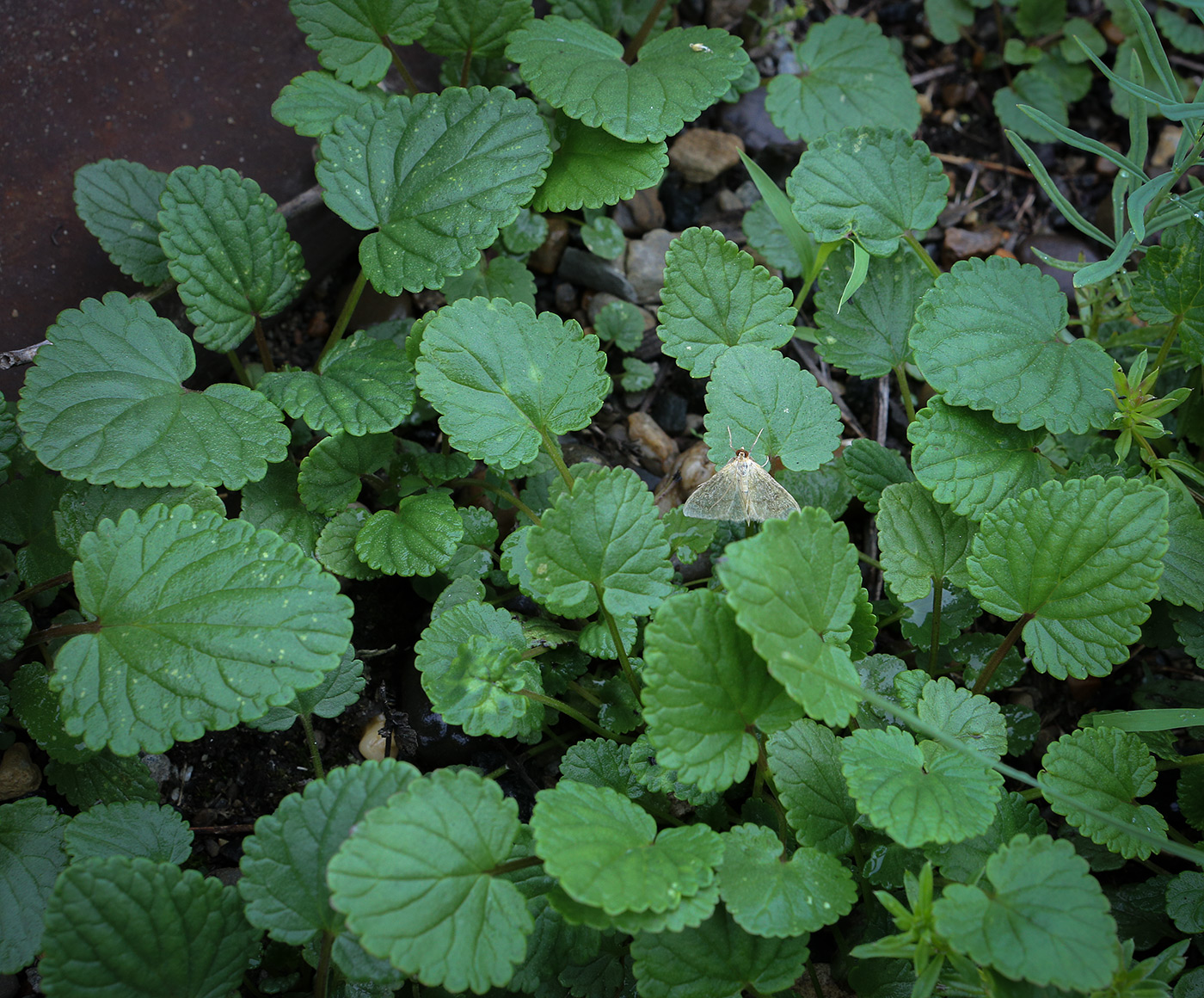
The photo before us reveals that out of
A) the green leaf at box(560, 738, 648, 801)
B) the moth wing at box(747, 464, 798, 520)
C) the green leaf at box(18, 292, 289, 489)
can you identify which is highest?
the green leaf at box(18, 292, 289, 489)

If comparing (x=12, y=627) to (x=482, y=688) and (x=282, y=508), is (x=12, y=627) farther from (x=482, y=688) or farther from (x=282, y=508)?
(x=482, y=688)

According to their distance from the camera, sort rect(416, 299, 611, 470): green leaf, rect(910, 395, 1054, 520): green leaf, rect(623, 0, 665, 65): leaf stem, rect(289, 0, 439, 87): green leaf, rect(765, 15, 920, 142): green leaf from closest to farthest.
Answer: rect(416, 299, 611, 470): green leaf, rect(910, 395, 1054, 520): green leaf, rect(289, 0, 439, 87): green leaf, rect(623, 0, 665, 65): leaf stem, rect(765, 15, 920, 142): green leaf

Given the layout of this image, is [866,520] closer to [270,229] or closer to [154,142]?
[270,229]

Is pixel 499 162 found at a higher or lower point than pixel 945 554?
higher

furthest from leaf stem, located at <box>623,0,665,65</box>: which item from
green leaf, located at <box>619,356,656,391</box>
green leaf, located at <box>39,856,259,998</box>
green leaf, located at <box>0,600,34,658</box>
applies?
green leaf, located at <box>39,856,259,998</box>

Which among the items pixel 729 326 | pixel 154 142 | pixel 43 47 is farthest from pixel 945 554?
pixel 43 47

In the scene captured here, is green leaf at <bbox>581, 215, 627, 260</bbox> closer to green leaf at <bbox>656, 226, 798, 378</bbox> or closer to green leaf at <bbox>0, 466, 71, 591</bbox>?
green leaf at <bbox>656, 226, 798, 378</bbox>

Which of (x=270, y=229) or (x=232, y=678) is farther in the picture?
(x=270, y=229)
